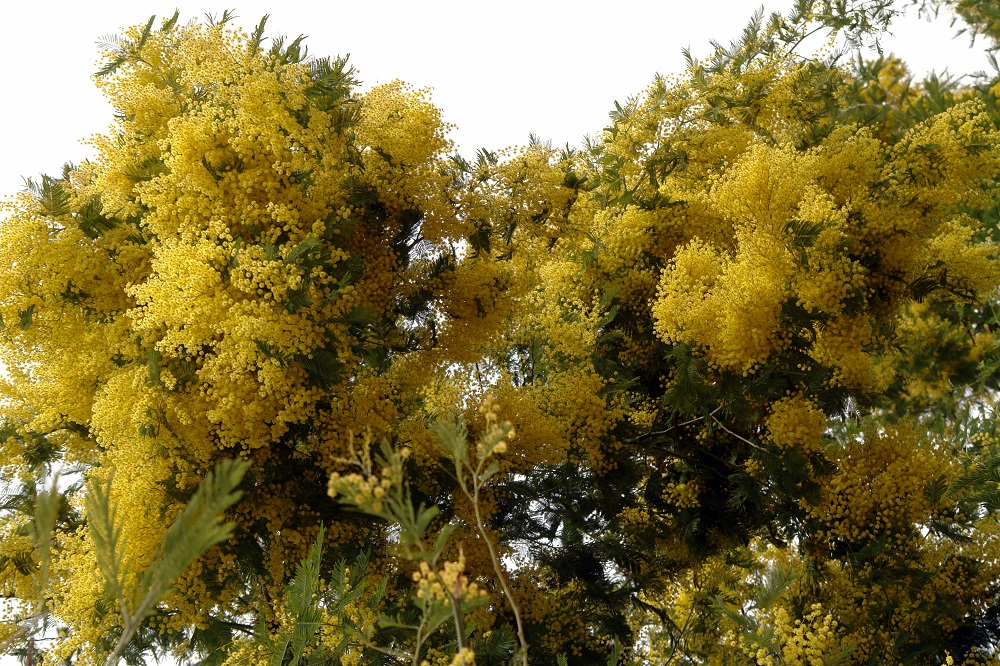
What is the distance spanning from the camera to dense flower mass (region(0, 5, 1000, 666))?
16.3 feet

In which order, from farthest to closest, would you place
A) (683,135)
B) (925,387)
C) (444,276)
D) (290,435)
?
1. (925,387)
2. (683,135)
3. (444,276)
4. (290,435)

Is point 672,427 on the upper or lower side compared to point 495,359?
lower

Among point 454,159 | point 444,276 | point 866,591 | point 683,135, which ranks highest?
point 683,135

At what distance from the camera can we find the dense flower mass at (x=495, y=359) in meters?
4.95

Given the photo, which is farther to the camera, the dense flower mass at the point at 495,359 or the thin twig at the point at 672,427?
the thin twig at the point at 672,427

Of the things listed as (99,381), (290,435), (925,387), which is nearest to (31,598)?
(99,381)

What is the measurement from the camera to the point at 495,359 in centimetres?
717

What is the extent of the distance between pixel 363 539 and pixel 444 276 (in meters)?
1.60

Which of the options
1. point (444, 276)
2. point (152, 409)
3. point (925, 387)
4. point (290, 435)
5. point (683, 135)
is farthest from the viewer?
point (925, 387)

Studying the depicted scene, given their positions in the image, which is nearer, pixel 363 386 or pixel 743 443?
pixel 363 386

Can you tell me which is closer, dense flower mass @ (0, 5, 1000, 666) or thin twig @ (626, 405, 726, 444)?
dense flower mass @ (0, 5, 1000, 666)

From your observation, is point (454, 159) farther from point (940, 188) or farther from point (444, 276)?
point (940, 188)

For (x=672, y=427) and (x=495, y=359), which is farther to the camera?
(x=495, y=359)

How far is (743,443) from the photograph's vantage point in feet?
22.5
